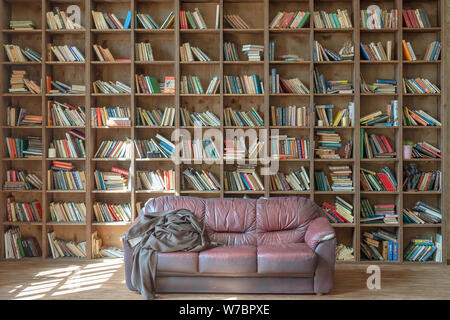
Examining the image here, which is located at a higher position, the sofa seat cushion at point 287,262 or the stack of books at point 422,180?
the stack of books at point 422,180

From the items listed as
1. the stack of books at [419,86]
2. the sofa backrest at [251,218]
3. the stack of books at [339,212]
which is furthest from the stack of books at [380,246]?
the stack of books at [419,86]

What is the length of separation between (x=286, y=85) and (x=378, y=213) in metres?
1.82

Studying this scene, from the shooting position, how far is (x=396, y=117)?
4.75m

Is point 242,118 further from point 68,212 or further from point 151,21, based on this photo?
point 68,212

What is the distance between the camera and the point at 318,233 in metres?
3.72

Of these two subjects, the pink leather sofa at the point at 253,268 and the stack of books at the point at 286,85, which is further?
the stack of books at the point at 286,85

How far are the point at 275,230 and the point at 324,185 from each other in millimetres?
972

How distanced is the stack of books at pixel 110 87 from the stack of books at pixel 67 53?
1.04ft

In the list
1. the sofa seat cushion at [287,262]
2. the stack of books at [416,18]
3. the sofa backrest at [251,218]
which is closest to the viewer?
the sofa seat cushion at [287,262]

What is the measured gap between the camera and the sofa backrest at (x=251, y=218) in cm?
418

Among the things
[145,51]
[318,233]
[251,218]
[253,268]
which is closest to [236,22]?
[145,51]

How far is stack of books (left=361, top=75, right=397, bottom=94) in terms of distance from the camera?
15.6ft

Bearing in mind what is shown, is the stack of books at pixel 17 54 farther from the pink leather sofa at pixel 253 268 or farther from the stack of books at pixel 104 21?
the pink leather sofa at pixel 253 268

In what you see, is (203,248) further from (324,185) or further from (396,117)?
(396,117)
